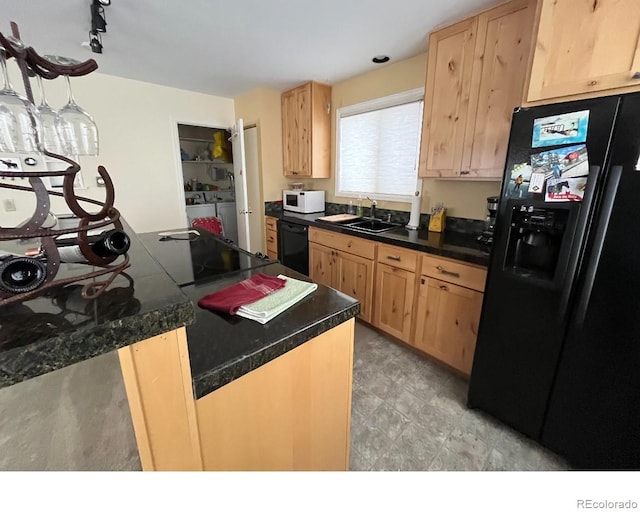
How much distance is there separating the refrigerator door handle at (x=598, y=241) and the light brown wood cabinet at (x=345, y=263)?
1326mm

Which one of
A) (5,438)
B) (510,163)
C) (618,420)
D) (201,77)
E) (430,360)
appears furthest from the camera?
(201,77)

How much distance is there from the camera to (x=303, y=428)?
92 cm

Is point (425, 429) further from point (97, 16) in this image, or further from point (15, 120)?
point (97, 16)

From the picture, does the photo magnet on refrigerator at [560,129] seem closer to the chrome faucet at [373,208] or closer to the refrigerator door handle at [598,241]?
the refrigerator door handle at [598,241]

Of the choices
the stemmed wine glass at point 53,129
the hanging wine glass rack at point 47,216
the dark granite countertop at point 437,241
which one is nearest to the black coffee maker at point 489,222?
the dark granite countertop at point 437,241

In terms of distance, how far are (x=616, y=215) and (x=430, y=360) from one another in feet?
4.84

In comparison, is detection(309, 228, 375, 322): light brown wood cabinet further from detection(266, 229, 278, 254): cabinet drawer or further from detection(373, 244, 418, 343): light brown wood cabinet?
detection(266, 229, 278, 254): cabinet drawer

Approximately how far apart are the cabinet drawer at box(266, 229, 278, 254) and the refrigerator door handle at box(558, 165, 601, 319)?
9.12 feet

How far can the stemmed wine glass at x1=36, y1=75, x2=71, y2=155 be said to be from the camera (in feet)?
2.44

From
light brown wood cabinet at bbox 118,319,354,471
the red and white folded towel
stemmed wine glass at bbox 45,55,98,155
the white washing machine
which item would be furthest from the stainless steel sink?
the white washing machine

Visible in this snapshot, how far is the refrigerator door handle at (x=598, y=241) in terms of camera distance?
42.9 inches
